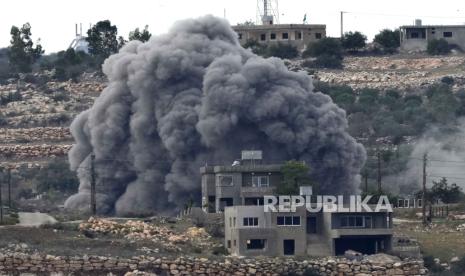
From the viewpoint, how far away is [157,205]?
97.6 meters

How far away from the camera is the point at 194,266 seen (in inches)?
3029

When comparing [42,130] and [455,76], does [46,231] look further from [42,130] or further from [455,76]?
[455,76]

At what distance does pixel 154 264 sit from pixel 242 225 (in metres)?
5.79

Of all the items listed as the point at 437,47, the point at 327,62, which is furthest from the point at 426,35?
the point at 327,62

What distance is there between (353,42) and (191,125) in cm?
5318

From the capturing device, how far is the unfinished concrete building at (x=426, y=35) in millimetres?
149000

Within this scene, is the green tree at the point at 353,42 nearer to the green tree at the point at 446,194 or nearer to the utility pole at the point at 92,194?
the green tree at the point at 446,194

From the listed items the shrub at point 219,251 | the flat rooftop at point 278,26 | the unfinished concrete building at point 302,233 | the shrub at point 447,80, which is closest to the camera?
the shrub at point 219,251

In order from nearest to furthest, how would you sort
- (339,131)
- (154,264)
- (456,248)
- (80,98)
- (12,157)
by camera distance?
1. (154,264)
2. (456,248)
3. (339,131)
4. (12,157)
5. (80,98)

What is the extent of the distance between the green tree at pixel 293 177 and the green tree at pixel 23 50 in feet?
176

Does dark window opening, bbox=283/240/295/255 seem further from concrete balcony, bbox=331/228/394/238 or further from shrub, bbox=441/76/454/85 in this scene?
shrub, bbox=441/76/454/85

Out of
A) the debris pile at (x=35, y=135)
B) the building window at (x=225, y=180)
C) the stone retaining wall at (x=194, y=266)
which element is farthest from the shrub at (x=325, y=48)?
the stone retaining wall at (x=194, y=266)

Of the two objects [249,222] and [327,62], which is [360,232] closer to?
[249,222]

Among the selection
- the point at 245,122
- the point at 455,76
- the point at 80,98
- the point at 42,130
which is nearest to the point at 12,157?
the point at 42,130
